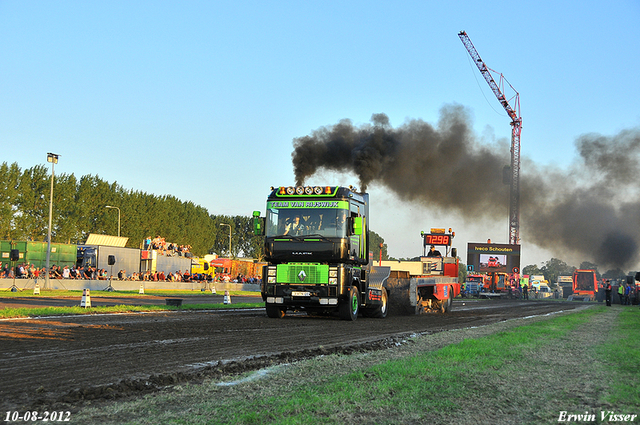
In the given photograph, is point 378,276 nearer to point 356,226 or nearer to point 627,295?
point 356,226

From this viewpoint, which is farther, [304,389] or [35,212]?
[35,212]

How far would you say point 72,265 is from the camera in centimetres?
4916

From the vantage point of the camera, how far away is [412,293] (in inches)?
934

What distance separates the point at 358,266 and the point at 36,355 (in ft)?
39.4

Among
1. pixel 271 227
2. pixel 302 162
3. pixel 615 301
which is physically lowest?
pixel 615 301

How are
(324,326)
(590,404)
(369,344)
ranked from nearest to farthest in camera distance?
(590,404), (369,344), (324,326)

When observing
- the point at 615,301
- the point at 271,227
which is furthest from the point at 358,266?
the point at 615,301

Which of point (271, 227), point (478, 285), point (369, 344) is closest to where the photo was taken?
point (369, 344)

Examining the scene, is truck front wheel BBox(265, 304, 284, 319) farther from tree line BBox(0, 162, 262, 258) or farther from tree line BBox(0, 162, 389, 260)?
tree line BBox(0, 162, 389, 260)

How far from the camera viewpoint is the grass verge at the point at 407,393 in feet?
17.9

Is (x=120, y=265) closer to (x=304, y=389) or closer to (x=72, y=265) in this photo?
(x=72, y=265)

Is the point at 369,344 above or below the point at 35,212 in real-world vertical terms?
below

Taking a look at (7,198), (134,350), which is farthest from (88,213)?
(134,350)

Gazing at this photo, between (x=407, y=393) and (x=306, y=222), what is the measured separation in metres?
12.2
